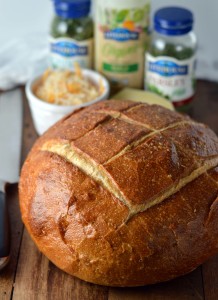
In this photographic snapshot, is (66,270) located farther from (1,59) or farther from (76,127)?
(1,59)

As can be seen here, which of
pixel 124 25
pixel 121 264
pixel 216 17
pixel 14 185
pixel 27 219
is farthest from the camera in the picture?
pixel 216 17

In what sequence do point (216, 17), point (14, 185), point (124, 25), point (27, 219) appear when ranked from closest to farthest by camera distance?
point (27, 219)
point (14, 185)
point (124, 25)
point (216, 17)

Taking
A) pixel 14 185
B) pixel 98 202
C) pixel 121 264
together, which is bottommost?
pixel 14 185

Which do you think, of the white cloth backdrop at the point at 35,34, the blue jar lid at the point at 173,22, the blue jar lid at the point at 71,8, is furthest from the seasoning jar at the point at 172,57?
the white cloth backdrop at the point at 35,34

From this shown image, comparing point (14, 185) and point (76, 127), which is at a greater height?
point (76, 127)

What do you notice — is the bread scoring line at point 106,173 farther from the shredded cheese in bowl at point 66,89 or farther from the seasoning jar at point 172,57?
the seasoning jar at point 172,57

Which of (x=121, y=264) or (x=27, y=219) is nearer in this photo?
(x=121, y=264)

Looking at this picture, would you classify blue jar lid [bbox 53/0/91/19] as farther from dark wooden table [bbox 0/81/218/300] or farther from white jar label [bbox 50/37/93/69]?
dark wooden table [bbox 0/81/218/300]

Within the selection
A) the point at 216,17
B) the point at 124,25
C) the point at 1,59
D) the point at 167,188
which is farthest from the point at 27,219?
the point at 216,17

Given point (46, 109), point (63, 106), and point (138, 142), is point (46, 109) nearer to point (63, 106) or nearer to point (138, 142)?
point (63, 106)
